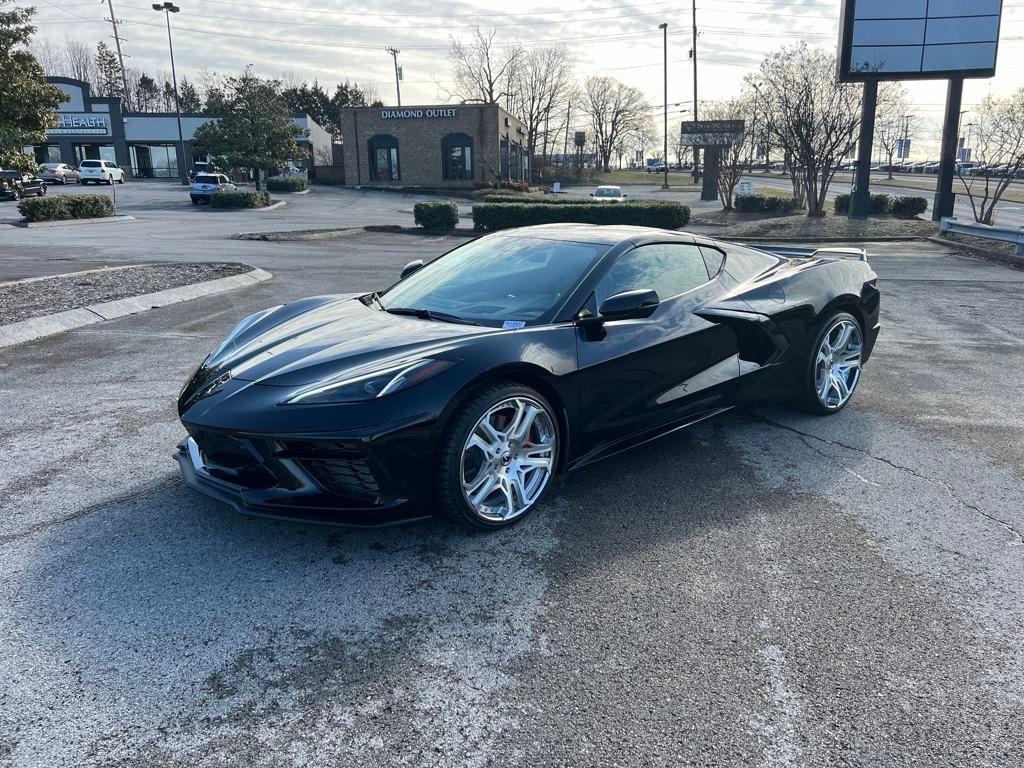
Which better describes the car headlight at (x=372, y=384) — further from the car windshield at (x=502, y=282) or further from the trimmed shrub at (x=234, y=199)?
the trimmed shrub at (x=234, y=199)

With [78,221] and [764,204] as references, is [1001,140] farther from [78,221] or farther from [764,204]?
[78,221]

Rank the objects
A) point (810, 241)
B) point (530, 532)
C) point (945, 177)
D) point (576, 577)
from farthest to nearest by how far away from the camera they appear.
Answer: point (945, 177) < point (810, 241) < point (530, 532) < point (576, 577)

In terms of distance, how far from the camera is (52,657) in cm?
275

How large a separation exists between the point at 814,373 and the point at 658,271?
152 centimetres

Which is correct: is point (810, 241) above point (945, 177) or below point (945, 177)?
below

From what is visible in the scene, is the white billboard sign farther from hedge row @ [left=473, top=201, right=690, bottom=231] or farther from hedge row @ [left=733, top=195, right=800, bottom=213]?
hedge row @ [left=733, top=195, right=800, bottom=213]

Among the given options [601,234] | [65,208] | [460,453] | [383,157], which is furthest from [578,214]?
[383,157]

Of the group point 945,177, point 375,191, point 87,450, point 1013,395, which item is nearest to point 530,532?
point 87,450

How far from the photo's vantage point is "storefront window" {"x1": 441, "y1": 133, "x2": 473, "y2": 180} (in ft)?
185

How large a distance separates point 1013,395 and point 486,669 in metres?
5.50

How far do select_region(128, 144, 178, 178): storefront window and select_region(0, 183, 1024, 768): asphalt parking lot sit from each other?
6823 cm

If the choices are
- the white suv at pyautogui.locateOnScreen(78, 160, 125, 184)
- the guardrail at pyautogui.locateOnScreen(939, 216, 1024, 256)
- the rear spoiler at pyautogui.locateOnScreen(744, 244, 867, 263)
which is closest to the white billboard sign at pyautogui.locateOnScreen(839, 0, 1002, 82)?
the guardrail at pyautogui.locateOnScreen(939, 216, 1024, 256)

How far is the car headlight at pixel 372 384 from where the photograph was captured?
3.39 m

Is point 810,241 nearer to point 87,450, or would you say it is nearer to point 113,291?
point 113,291
